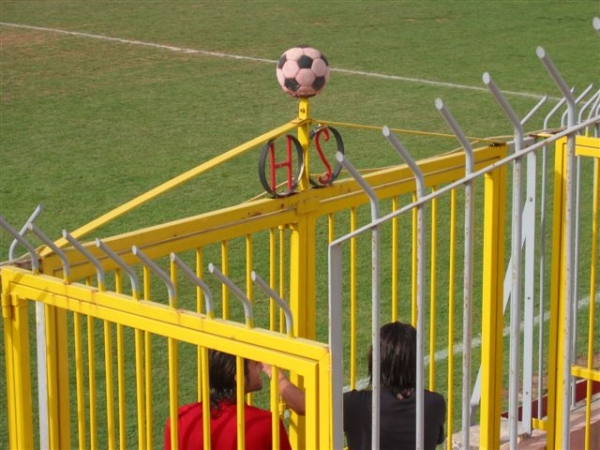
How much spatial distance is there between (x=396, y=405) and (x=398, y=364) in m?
0.12

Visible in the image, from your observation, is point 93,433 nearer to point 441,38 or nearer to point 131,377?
point 131,377

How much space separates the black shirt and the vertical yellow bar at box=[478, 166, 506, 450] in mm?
575

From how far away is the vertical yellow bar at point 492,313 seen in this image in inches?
172

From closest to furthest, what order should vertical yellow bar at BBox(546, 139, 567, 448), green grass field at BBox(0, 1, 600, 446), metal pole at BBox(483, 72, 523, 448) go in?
metal pole at BBox(483, 72, 523, 448)
vertical yellow bar at BBox(546, 139, 567, 448)
green grass field at BBox(0, 1, 600, 446)

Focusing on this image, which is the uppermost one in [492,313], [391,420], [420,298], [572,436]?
[420,298]

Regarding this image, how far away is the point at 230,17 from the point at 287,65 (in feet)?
54.4

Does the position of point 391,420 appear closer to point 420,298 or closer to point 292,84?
point 420,298

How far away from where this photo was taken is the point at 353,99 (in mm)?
14758

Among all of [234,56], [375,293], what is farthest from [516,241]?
[234,56]

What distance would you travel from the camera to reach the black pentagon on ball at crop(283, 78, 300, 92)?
440cm

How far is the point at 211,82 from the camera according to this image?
51.5 feet

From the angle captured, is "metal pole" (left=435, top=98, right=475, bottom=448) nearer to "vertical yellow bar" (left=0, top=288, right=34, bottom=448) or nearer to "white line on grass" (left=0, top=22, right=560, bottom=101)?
"vertical yellow bar" (left=0, top=288, right=34, bottom=448)

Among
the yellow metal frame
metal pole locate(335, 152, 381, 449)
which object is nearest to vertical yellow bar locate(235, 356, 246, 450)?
the yellow metal frame

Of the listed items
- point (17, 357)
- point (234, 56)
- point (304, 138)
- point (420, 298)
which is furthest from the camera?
point (234, 56)
